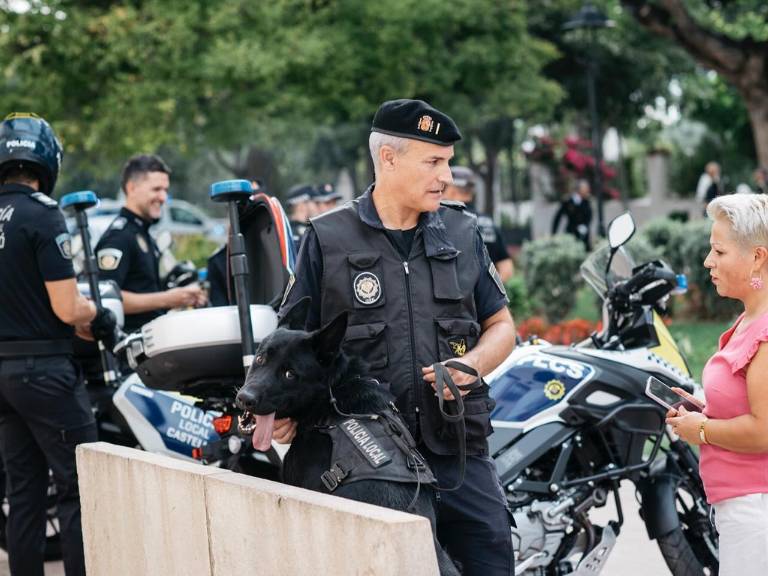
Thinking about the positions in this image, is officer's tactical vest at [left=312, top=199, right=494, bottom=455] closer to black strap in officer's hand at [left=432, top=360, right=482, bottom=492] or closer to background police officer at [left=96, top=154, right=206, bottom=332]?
black strap in officer's hand at [left=432, top=360, right=482, bottom=492]

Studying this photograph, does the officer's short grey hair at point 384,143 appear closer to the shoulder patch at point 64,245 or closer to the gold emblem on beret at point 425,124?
the gold emblem on beret at point 425,124

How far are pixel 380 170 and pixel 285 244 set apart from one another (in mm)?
937

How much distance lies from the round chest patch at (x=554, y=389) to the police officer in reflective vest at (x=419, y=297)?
0.94 metres

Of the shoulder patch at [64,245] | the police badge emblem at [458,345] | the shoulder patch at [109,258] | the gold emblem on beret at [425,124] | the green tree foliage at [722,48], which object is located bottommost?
the police badge emblem at [458,345]

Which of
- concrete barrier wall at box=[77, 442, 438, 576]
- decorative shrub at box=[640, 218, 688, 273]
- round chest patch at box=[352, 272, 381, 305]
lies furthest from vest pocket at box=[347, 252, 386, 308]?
decorative shrub at box=[640, 218, 688, 273]

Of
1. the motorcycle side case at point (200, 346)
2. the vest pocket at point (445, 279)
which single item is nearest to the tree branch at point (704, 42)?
the motorcycle side case at point (200, 346)

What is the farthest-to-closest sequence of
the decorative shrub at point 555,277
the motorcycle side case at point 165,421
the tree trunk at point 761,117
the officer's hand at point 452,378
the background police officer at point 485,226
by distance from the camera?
the tree trunk at point 761,117 < the decorative shrub at point 555,277 < the background police officer at point 485,226 < the motorcycle side case at point 165,421 < the officer's hand at point 452,378

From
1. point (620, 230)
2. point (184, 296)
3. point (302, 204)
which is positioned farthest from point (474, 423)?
point (302, 204)

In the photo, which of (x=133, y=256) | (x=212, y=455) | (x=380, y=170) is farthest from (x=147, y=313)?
(x=380, y=170)

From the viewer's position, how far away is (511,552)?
3.70m

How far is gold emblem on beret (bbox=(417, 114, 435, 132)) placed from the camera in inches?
137

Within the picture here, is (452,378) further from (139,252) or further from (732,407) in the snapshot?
(139,252)

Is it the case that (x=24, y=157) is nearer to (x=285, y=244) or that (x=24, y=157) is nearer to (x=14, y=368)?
(x=14, y=368)

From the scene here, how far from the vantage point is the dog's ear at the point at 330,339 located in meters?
3.27
